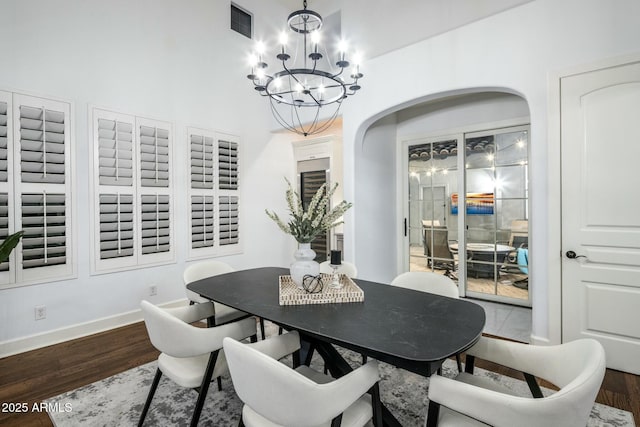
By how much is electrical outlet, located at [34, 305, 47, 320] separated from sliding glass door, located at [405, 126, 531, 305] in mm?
4278

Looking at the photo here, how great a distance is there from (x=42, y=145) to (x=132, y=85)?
42.8 inches

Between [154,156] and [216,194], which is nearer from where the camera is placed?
[154,156]

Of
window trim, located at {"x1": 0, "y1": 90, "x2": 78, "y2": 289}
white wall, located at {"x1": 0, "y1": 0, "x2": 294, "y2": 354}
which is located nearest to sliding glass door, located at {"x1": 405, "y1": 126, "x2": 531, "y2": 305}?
white wall, located at {"x1": 0, "y1": 0, "x2": 294, "y2": 354}

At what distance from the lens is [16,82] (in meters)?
2.76

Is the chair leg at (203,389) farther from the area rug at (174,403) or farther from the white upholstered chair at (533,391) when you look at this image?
the white upholstered chair at (533,391)

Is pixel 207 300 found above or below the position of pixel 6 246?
below

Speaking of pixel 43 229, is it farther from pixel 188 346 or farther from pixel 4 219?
pixel 188 346

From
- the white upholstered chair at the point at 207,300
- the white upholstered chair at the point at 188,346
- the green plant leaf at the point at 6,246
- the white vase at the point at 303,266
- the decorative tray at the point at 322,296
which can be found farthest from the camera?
the white upholstered chair at the point at 207,300

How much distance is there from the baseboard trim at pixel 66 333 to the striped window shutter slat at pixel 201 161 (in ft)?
5.46

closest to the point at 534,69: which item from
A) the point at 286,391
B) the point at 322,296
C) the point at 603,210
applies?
the point at 603,210

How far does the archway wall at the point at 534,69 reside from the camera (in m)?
2.47

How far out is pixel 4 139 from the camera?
2.70 meters

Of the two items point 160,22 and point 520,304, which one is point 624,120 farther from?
point 160,22

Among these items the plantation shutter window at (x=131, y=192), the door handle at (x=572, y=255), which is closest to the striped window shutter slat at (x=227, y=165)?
the plantation shutter window at (x=131, y=192)
